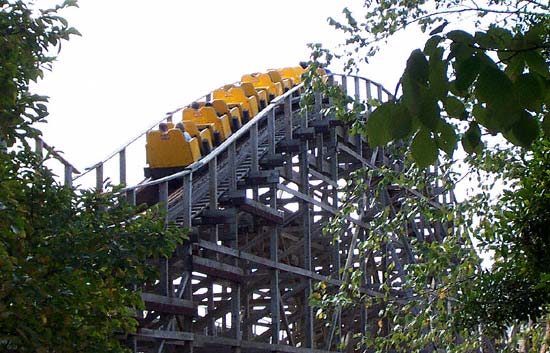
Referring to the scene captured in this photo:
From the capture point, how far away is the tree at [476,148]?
249 centimetres

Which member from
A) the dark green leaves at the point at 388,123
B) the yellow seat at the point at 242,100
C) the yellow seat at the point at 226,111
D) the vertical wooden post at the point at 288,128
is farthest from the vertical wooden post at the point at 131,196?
the dark green leaves at the point at 388,123

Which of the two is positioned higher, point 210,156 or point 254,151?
point 254,151

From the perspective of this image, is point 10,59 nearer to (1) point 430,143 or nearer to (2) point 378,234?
(2) point 378,234

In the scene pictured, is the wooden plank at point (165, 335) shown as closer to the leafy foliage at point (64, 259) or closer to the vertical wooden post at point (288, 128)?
the leafy foliage at point (64, 259)

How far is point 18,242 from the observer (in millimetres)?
6281

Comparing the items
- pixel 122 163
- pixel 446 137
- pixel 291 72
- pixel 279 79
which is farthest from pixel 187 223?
pixel 446 137

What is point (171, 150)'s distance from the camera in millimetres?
14836

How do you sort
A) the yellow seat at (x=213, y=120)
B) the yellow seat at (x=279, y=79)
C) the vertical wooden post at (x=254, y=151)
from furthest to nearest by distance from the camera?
the yellow seat at (x=279, y=79)
the yellow seat at (x=213, y=120)
the vertical wooden post at (x=254, y=151)

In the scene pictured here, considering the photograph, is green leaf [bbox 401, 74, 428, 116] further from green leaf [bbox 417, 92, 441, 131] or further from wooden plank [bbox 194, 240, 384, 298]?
wooden plank [bbox 194, 240, 384, 298]

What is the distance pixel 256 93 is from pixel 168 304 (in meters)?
7.06

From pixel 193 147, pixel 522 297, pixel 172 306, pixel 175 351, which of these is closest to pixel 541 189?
pixel 522 297

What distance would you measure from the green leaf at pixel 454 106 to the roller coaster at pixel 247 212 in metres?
7.97

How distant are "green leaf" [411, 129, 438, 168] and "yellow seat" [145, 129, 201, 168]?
12184mm

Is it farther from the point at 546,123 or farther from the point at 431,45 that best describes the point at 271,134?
the point at 431,45
